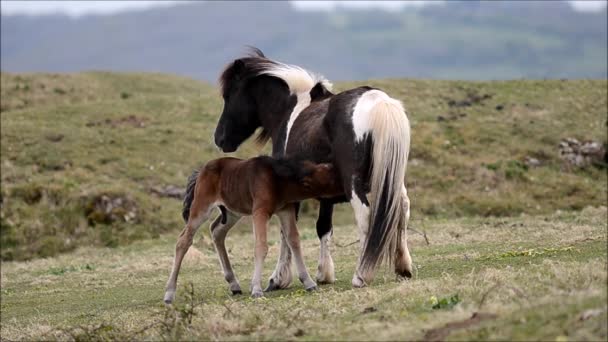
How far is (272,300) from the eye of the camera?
10.7 m

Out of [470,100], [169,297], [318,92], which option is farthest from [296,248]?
[470,100]

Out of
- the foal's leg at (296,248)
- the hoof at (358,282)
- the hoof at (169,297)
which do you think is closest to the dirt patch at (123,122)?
the hoof at (169,297)

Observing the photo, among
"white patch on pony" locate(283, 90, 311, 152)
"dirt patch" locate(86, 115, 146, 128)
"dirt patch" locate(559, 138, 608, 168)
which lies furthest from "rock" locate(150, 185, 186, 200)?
"white patch on pony" locate(283, 90, 311, 152)

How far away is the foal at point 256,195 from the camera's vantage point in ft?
36.2

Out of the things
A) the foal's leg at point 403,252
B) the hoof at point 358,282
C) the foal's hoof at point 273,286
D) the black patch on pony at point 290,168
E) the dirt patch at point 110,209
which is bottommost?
the dirt patch at point 110,209

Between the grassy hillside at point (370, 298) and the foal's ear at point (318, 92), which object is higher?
the foal's ear at point (318, 92)

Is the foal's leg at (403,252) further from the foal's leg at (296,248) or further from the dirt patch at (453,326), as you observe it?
the dirt patch at (453,326)

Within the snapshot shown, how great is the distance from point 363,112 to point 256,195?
1.65 meters

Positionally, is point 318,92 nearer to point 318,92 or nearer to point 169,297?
point 318,92

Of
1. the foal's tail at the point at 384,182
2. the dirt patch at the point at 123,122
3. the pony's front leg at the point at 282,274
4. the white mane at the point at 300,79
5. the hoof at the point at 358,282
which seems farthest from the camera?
the dirt patch at the point at 123,122

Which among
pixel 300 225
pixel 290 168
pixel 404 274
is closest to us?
pixel 290 168

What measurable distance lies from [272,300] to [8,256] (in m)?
17.8

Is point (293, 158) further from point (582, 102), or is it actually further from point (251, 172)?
point (582, 102)

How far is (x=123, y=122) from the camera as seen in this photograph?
3834cm
